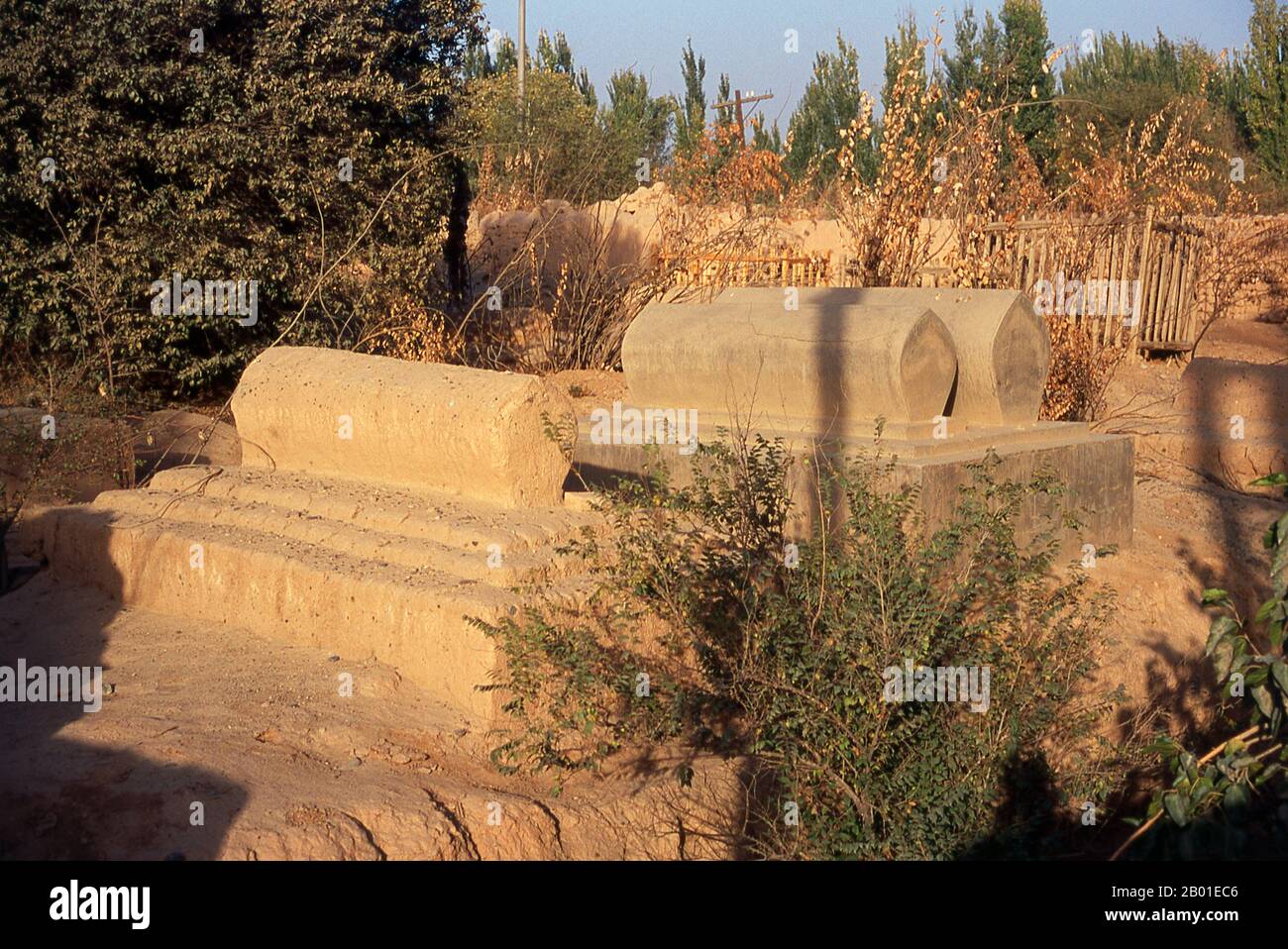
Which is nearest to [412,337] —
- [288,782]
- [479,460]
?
[479,460]

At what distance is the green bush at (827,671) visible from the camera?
450 centimetres

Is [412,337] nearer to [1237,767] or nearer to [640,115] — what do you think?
[1237,767]

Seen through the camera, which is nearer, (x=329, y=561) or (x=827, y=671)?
(x=827, y=671)

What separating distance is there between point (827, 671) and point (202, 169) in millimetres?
7608

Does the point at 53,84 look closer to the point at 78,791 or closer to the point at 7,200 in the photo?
the point at 7,200

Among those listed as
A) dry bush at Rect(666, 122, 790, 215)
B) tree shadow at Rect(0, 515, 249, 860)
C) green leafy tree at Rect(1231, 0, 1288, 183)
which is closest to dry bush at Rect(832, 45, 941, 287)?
dry bush at Rect(666, 122, 790, 215)

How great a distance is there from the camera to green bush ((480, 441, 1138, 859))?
450 centimetres

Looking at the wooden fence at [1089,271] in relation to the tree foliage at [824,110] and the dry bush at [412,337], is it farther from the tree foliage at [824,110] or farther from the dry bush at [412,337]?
the tree foliage at [824,110]

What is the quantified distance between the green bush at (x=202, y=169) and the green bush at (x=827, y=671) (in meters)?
4.95

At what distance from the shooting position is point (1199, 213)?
14977 millimetres

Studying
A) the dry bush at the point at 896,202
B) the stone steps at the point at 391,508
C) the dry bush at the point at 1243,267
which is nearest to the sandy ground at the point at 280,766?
the stone steps at the point at 391,508

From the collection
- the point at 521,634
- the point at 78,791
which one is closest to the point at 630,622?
the point at 521,634

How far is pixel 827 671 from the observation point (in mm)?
4711

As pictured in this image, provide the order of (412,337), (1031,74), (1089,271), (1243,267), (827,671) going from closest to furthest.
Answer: (827,671) < (412,337) < (1089,271) < (1243,267) < (1031,74)
